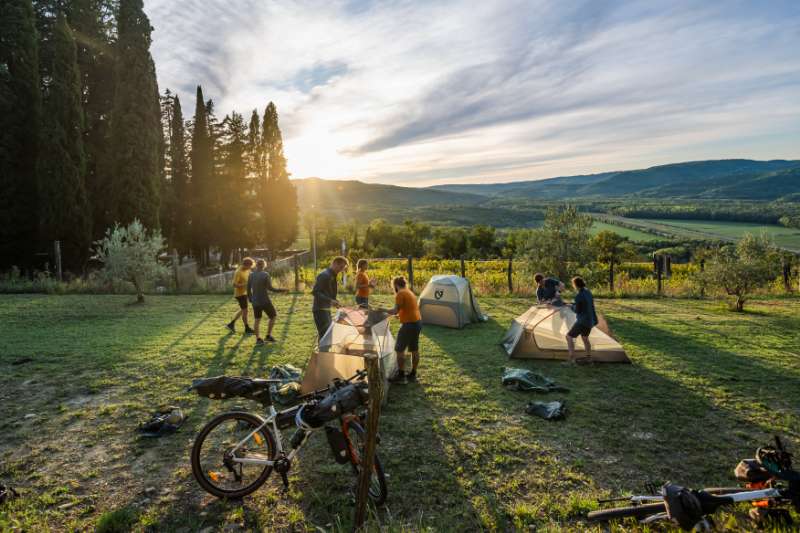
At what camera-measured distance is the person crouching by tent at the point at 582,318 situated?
8.41 m

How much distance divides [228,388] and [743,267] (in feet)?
51.2

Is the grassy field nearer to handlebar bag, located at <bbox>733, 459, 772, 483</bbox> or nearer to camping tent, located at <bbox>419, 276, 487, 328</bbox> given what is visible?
handlebar bag, located at <bbox>733, 459, 772, 483</bbox>

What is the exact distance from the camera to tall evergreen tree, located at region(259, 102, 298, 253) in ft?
127

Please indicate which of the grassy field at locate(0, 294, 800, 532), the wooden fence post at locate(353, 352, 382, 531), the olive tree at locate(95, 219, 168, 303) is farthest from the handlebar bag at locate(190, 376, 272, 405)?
the olive tree at locate(95, 219, 168, 303)

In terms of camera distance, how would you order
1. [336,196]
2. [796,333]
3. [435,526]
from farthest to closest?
[336,196] → [796,333] → [435,526]

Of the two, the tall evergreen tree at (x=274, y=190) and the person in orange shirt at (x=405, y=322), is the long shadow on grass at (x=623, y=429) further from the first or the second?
the tall evergreen tree at (x=274, y=190)

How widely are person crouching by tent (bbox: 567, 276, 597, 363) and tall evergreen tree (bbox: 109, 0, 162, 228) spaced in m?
23.1

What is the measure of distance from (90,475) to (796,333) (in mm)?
14320

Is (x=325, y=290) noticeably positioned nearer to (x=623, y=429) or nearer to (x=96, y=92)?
(x=623, y=429)

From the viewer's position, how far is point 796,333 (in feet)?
36.5

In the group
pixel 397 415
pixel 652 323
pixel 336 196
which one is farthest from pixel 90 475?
pixel 336 196

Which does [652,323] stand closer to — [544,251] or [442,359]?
[544,251]

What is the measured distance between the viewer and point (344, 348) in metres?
6.59

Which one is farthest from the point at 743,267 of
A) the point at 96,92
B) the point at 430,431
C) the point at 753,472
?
the point at 96,92
